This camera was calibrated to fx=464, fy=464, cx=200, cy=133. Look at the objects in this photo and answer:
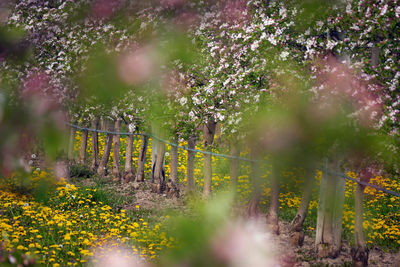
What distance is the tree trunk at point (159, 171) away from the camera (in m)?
10.7

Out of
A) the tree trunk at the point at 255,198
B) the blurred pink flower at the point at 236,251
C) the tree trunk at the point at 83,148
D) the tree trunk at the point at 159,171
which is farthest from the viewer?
the tree trunk at the point at 83,148

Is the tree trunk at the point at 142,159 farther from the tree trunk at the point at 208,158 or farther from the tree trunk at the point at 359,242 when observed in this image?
the tree trunk at the point at 359,242

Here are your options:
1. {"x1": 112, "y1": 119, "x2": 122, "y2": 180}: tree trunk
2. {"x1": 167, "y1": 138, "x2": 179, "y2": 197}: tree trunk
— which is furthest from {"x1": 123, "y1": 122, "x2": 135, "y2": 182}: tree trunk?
{"x1": 167, "y1": 138, "x2": 179, "y2": 197}: tree trunk

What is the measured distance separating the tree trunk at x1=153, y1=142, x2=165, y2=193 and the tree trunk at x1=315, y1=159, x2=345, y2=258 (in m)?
4.44

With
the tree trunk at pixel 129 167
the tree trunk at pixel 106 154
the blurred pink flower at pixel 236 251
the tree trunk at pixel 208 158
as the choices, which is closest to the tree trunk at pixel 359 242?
the tree trunk at pixel 208 158

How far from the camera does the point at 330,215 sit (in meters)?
7.12

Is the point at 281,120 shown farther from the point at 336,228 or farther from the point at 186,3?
the point at 336,228

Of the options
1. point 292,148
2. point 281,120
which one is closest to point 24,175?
point 281,120

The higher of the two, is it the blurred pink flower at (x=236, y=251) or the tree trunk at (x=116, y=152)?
the blurred pink flower at (x=236, y=251)

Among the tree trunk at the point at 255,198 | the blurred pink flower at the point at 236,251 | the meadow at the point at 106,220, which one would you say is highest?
the blurred pink flower at the point at 236,251

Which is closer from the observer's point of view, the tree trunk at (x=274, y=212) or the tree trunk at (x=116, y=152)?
the tree trunk at (x=274, y=212)

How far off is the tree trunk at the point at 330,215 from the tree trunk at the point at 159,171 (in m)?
4.44

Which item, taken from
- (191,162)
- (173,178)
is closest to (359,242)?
(191,162)

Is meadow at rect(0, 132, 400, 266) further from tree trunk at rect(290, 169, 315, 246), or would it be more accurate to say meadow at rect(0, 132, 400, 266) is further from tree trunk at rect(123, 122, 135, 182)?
tree trunk at rect(123, 122, 135, 182)
